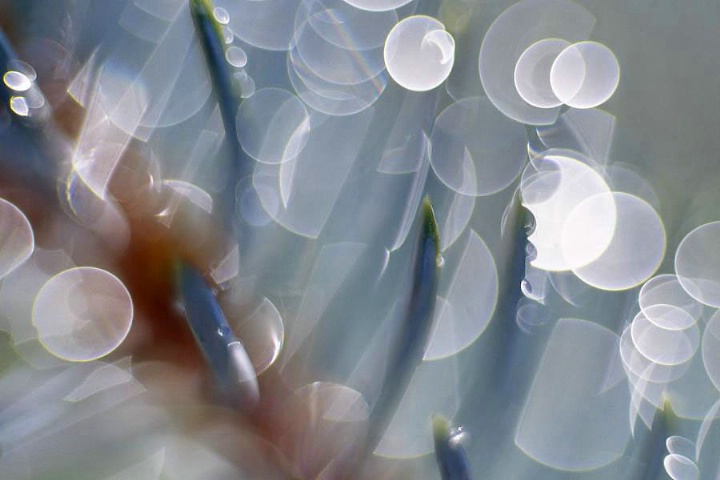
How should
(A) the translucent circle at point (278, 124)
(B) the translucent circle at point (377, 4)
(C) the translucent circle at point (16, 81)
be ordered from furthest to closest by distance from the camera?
(B) the translucent circle at point (377, 4), (A) the translucent circle at point (278, 124), (C) the translucent circle at point (16, 81)

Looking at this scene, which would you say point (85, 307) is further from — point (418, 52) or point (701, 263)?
point (701, 263)

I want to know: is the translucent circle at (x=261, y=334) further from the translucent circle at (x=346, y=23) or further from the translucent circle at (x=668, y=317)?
the translucent circle at (x=668, y=317)

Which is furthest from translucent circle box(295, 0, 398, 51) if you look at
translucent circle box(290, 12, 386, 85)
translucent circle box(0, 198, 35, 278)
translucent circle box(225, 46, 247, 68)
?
translucent circle box(0, 198, 35, 278)

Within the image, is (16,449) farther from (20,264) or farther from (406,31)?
(406,31)

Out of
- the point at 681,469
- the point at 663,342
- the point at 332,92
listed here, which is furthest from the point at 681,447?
the point at 332,92

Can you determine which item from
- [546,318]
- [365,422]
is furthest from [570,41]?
[365,422]

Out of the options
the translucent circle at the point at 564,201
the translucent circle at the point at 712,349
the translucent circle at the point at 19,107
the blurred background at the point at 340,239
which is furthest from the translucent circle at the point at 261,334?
the translucent circle at the point at 712,349

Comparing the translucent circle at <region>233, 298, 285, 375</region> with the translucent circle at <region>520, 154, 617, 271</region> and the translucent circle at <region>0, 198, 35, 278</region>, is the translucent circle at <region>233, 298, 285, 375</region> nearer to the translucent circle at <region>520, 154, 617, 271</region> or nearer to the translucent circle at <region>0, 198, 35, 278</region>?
the translucent circle at <region>0, 198, 35, 278</region>

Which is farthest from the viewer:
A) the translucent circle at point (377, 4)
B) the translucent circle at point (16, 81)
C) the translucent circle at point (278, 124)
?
the translucent circle at point (377, 4)
